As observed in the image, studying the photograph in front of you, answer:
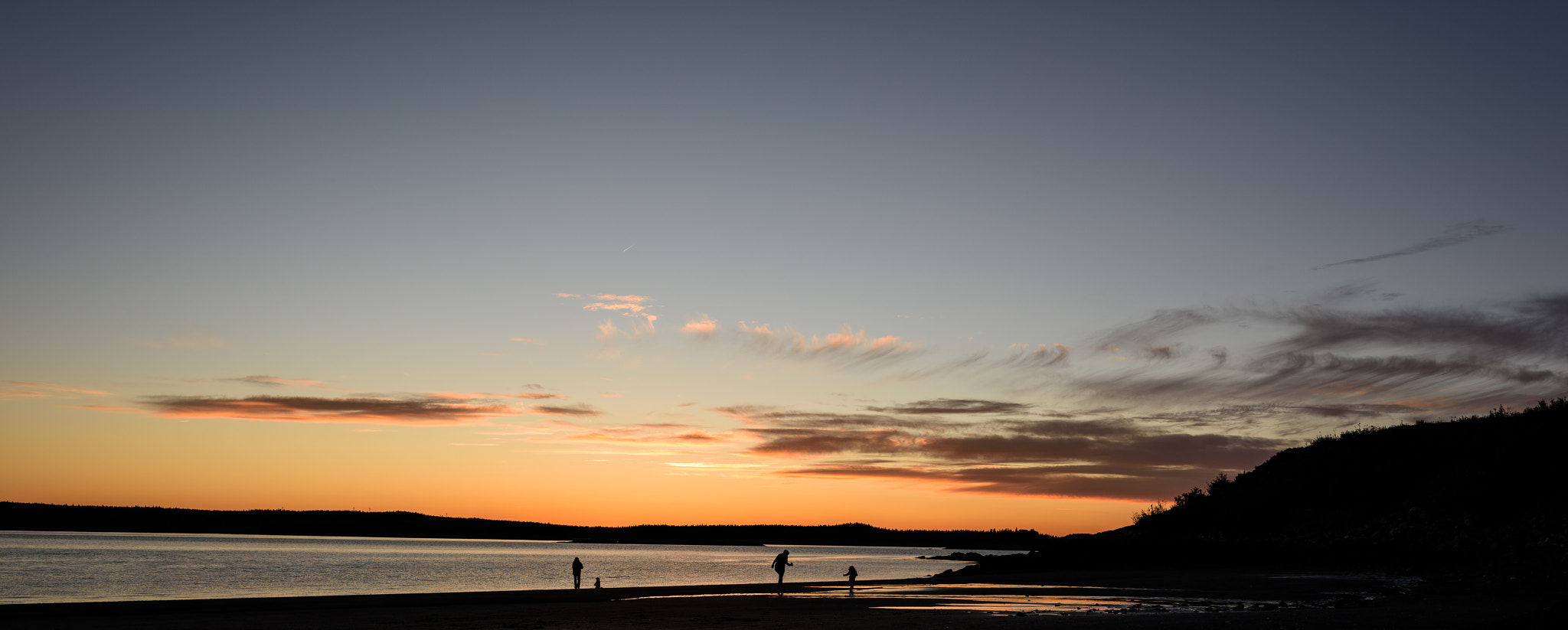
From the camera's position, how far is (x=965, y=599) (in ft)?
136

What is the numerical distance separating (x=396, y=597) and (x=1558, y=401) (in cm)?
8112

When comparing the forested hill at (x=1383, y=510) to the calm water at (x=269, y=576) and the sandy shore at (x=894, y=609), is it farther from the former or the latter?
the calm water at (x=269, y=576)

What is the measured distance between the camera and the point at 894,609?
3591cm

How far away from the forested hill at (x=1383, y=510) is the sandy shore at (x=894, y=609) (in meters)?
9.22

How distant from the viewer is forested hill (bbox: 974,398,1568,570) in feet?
172

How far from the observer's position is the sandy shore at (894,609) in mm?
27344

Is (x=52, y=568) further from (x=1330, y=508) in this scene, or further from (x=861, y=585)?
(x=1330, y=508)

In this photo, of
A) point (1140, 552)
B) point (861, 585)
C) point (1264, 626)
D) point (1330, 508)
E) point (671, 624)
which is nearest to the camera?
point (1264, 626)

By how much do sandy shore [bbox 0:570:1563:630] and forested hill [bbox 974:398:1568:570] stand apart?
9.22 metres

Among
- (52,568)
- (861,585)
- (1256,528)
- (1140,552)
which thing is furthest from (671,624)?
(52,568)

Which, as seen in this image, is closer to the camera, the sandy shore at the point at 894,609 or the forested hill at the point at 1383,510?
the sandy shore at the point at 894,609

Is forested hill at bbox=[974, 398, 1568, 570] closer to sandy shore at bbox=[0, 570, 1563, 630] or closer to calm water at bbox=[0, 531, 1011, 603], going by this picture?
sandy shore at bbox=[0, 570, 1563, 630]

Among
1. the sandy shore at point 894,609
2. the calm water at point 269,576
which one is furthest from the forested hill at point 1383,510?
the calm water at point 269,576

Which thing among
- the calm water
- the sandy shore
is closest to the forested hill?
the sandy shore
